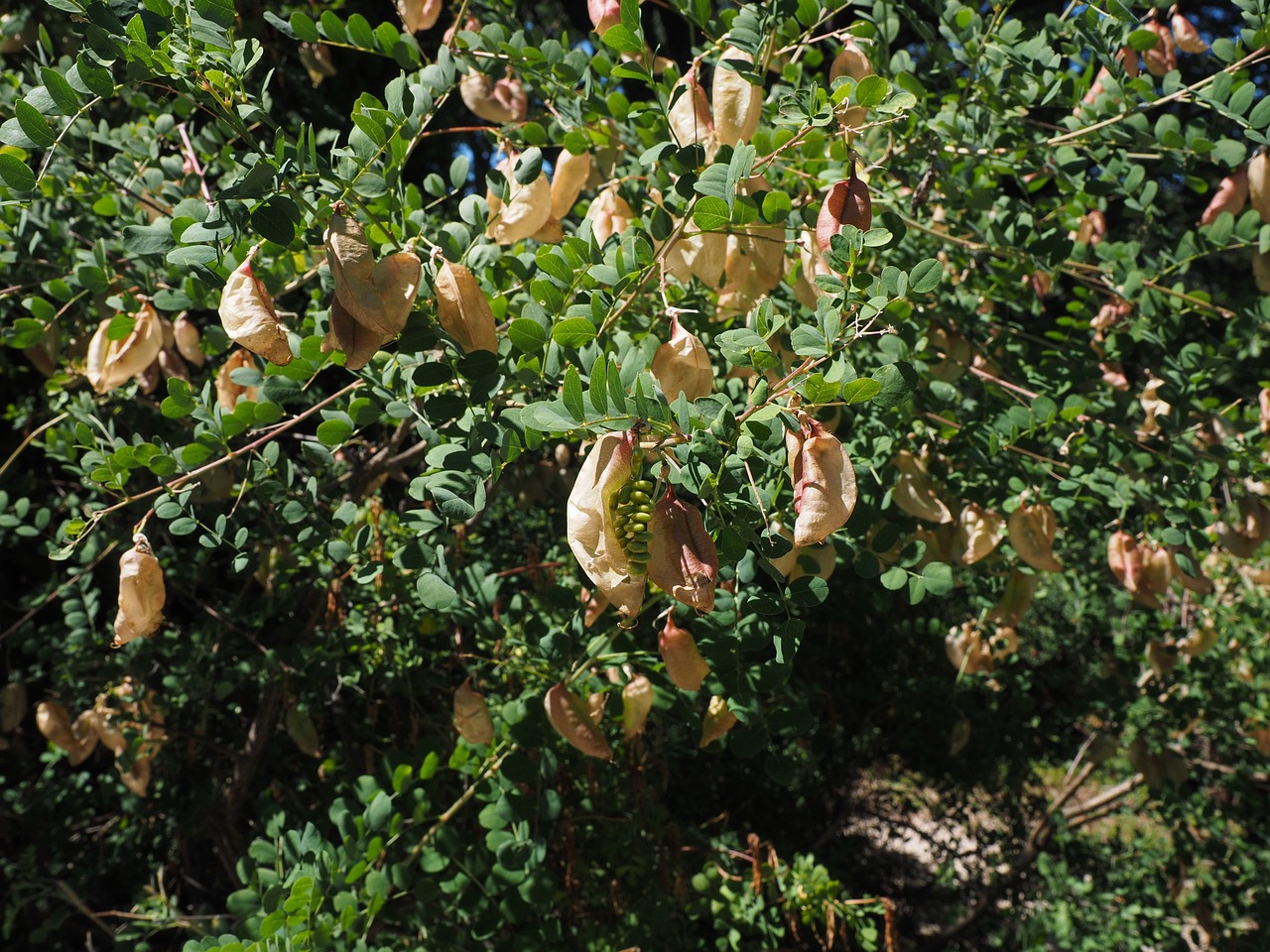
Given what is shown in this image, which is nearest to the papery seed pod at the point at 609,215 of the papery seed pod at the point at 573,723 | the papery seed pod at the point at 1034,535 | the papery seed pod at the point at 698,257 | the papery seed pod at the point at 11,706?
the papery seed pod at the point at 698,257

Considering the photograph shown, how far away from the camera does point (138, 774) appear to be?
1588mm

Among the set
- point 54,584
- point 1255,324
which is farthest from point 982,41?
point 54,584

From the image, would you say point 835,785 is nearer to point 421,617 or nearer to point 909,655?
point 909,655

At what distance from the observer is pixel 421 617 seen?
1510 millimetres

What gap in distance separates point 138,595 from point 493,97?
75 cm

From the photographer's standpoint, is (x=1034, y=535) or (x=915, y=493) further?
(x=1034, y=535)

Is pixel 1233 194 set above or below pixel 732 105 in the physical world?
below

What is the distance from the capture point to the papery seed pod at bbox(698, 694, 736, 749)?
1111 millimetres

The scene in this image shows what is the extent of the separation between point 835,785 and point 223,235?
236 cm

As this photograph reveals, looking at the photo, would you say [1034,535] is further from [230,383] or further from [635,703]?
[230,383]

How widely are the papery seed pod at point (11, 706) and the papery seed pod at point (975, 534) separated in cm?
164

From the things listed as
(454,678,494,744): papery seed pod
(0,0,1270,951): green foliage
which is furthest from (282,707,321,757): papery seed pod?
(454,678,494,744): papery seed pod

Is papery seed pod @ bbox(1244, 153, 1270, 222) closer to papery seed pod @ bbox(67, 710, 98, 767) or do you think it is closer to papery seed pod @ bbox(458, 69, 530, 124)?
papery seed pod @ bbox(458, 69, 530, 124)

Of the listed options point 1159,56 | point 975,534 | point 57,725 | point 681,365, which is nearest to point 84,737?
point 57,725
